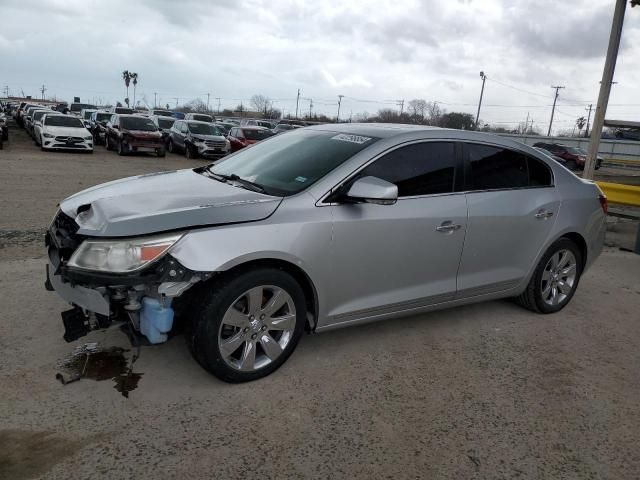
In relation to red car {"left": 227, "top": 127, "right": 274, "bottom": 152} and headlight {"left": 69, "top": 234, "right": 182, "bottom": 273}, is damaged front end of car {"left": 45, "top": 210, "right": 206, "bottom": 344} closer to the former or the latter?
headlight {"left": 69, "top": 234, "right": 182, "bottom": 273}

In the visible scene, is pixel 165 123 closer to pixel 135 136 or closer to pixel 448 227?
pixel 135 136

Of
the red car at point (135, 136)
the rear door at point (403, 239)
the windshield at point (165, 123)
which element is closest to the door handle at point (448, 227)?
the rear door at point (403, 239)

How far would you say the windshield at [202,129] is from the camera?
21.5 metres

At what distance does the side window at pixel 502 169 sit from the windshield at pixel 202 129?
18450 millimetres

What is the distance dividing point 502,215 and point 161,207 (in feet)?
8.79

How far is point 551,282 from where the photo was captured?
483cm

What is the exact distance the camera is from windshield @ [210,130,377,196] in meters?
3.55

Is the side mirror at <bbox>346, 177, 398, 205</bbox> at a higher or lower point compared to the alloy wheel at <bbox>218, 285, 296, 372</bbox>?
higher

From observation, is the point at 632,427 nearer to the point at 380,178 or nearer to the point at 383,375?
the point at 383,375

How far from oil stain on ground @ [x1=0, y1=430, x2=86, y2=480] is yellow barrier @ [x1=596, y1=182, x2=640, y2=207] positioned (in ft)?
32.5

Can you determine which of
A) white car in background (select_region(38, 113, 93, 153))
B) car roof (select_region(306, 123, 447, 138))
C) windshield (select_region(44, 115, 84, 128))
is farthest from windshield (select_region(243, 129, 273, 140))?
car roof (select_region(306, 123, 447, 138))

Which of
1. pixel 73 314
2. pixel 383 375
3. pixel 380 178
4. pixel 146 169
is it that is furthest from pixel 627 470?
pixel 146 169

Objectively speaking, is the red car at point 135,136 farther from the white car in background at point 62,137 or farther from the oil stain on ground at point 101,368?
the oil stain on ground at point 101,368

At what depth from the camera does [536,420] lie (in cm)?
310
